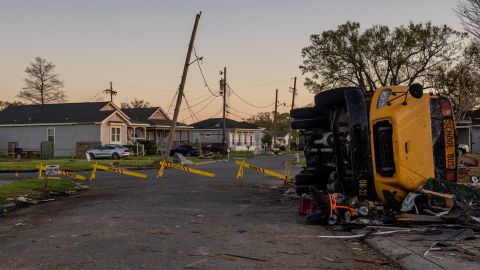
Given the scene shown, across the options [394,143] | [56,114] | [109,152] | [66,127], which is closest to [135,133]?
[56,114]

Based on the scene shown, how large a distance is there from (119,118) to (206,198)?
39935 mm

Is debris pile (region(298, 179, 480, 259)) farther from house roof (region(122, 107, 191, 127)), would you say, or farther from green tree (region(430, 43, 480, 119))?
house roof (region(122, 107, 191, 127))

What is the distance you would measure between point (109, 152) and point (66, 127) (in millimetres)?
7798

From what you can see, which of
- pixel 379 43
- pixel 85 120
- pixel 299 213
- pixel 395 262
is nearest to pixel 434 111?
pixel 299 213

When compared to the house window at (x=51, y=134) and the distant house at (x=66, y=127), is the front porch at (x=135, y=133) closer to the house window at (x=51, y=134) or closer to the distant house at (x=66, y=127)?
the distant house at (x=66, y=127)

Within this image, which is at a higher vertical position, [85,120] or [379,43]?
[379,43]

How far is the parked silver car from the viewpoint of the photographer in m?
45.7

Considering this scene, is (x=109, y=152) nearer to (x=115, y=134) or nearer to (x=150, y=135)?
(x=115, y=134)

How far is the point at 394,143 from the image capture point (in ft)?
30.5

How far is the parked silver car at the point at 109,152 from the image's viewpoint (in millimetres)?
45656

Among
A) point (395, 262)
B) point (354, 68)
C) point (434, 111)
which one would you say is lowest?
point (395, 262)

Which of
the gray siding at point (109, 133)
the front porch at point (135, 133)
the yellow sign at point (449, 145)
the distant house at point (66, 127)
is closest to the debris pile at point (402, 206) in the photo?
the yellow sign at point (449, 145)

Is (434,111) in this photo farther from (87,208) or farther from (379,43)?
(379,43)

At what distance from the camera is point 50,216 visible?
11180mm
